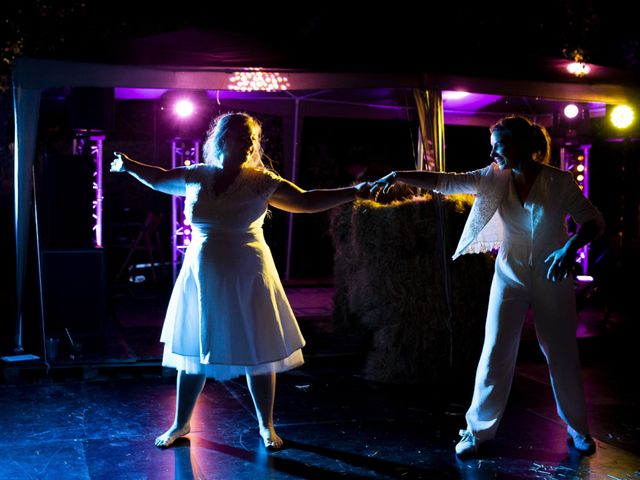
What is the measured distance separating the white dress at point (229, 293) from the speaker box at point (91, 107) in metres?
4.08

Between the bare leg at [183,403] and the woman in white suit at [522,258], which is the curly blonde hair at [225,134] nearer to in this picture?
the woman in white suit at [522,258]

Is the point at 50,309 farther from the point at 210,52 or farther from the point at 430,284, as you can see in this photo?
the point at 430,284

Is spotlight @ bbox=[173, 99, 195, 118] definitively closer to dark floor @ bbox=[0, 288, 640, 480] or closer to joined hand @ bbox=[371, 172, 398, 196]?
dark floor @ bbox=[0, 288, 640, 480]

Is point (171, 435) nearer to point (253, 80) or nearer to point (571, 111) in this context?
point (253, 80)

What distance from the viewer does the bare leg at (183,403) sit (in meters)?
4.40

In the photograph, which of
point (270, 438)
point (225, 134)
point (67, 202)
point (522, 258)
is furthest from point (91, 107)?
point (522, 258)

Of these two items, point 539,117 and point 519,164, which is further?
point 539,117

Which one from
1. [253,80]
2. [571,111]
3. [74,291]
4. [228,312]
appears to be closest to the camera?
[228,312]

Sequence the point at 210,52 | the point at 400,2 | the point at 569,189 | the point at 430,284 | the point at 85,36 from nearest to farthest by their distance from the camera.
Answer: the point at 569,189 → the point at 430,284 → the point at 210,52 → the point at 85,36 → the point at 400,2

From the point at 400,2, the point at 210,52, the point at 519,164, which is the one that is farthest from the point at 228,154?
the point at 400,2

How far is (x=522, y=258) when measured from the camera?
4.26 m

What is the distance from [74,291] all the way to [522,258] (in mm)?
4893

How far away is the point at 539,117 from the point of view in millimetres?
12562

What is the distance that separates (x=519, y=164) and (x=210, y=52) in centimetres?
387
